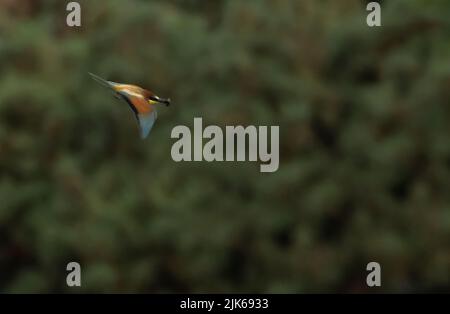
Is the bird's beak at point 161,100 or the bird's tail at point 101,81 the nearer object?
the bird's beak at point 161,100

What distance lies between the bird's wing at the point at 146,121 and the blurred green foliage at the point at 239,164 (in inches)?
5.1

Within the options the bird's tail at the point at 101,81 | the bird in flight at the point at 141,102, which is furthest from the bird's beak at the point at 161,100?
the bird's tail at the point at 101,81

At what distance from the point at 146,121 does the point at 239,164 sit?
20.4 inches

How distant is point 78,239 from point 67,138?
43 centimetres

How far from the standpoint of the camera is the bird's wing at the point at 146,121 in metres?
3.75

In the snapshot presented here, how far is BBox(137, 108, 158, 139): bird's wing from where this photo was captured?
3.75 metres

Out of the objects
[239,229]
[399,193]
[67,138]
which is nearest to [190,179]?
[239,229]

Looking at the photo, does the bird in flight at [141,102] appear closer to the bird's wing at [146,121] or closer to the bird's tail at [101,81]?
the bird's wing at [146,121]

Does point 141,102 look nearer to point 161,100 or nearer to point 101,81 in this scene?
point 161,100

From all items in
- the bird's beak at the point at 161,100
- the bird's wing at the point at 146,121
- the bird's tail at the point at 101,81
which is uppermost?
the bird's tail at the point at 101,81

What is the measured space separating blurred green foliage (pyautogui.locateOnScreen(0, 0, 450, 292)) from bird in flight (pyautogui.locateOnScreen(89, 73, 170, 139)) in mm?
263
